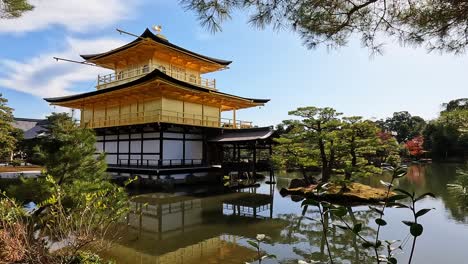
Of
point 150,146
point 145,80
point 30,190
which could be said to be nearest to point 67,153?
point 30,190

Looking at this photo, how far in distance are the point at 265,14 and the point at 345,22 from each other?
3.40ft

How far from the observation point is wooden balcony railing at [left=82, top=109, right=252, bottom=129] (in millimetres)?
16703

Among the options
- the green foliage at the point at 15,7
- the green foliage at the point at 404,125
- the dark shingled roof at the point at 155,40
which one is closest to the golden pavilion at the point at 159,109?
the dark shingled roof at the point at 155,40

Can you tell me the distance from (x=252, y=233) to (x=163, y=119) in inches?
387

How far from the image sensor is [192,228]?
28.1ft

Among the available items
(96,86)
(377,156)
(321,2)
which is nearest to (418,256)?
(321,2)

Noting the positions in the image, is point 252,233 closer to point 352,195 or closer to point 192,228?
point 192,228

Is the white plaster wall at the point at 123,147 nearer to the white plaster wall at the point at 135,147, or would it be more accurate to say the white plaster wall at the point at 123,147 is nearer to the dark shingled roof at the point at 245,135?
the white plaster wall at the point at 135,147

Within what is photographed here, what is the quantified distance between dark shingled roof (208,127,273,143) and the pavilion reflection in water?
12.4 ft

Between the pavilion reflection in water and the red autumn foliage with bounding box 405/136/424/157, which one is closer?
the pavilion reflection in water

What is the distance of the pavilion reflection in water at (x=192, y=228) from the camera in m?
6.30

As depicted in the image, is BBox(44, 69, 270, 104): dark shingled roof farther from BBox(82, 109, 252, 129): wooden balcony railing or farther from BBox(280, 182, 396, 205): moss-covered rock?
BBox(280, 182, 396, 205): moss-covered rock

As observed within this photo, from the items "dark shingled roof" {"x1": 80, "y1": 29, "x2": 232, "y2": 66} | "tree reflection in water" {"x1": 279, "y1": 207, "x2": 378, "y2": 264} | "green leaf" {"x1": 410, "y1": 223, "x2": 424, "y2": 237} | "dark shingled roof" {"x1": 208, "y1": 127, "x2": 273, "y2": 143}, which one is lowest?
"tree reflection in water" {"x1": 279, "y1": 207, "x2": 378, "y2": 264}

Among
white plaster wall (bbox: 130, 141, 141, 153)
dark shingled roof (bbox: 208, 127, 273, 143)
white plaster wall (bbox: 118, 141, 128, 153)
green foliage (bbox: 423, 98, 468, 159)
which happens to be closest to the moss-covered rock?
dark shingled roof (bbox: 208, 127, 273, 143)
